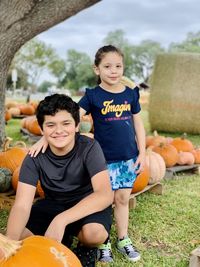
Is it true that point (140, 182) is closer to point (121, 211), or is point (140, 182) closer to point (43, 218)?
point (121, 211)

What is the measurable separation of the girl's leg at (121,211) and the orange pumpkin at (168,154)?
8.16 feet

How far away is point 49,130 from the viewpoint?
2.52 metres

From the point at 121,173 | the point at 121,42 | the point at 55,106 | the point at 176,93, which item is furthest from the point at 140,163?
the point at 121,42

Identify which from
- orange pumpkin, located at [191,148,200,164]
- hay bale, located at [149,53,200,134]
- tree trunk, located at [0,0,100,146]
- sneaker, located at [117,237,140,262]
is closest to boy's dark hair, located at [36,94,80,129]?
sneaker, located at [117,237,140,262]

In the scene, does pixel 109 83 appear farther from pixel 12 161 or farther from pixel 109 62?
pixel 12 161

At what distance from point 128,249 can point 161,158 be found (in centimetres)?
205

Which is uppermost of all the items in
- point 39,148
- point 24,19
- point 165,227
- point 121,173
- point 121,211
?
point 24,19

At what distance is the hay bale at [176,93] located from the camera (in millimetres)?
10773

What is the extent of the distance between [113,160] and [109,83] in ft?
1.75

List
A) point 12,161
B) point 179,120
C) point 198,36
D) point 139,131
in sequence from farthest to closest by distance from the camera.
A: point 198,36, point 179,120, point 12,161, point 139,131

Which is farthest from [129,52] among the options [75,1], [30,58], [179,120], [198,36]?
[75,1]

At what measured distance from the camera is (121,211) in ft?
10.3

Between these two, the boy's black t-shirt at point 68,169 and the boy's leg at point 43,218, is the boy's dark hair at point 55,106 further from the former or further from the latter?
the boy's leg at point 43,218

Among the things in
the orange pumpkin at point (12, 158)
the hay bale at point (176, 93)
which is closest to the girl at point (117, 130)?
the orange pumpkin at point (12, 158)
